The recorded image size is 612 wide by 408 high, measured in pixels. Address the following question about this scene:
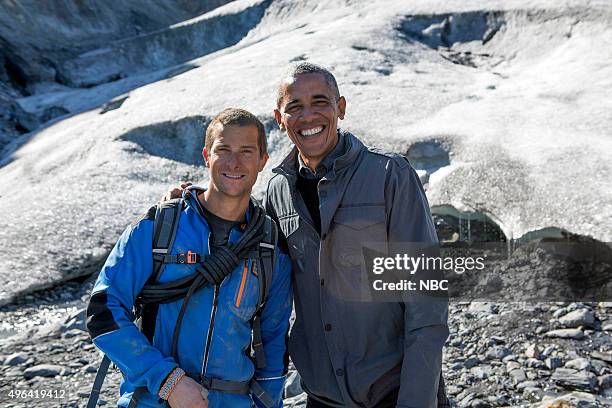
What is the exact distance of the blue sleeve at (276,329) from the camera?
3564 millimetres

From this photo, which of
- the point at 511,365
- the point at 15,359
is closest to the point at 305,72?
the point at 511,365

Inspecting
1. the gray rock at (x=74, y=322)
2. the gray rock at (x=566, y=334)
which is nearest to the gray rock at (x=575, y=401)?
the gray rock at (x=566, y=334)

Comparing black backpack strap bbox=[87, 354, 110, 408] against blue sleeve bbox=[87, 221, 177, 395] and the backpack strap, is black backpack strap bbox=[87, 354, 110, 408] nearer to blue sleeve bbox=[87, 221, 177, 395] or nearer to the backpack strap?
the backpack strap

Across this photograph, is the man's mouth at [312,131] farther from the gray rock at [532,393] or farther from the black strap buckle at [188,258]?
the gray rock at [532,393]

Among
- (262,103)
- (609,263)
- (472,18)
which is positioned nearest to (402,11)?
(472,18)

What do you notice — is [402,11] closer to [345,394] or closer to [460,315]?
[460,315]

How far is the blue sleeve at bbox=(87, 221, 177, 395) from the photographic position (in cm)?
306

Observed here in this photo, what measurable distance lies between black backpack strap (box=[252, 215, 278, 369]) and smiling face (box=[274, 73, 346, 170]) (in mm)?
487

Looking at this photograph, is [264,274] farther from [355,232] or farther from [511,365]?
[511,365]

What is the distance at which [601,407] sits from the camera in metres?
4.83

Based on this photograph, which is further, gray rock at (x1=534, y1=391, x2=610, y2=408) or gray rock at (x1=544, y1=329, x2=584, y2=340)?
gray rock at (x1=544, y1=329, x2=584, y2=340)

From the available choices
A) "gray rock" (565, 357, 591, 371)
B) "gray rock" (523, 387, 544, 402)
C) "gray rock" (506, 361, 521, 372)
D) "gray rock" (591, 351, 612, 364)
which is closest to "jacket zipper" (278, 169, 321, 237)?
"gray rock" (523, 387, 544, 402)

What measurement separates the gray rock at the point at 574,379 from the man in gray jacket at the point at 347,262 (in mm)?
2611

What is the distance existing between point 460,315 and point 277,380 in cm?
388
